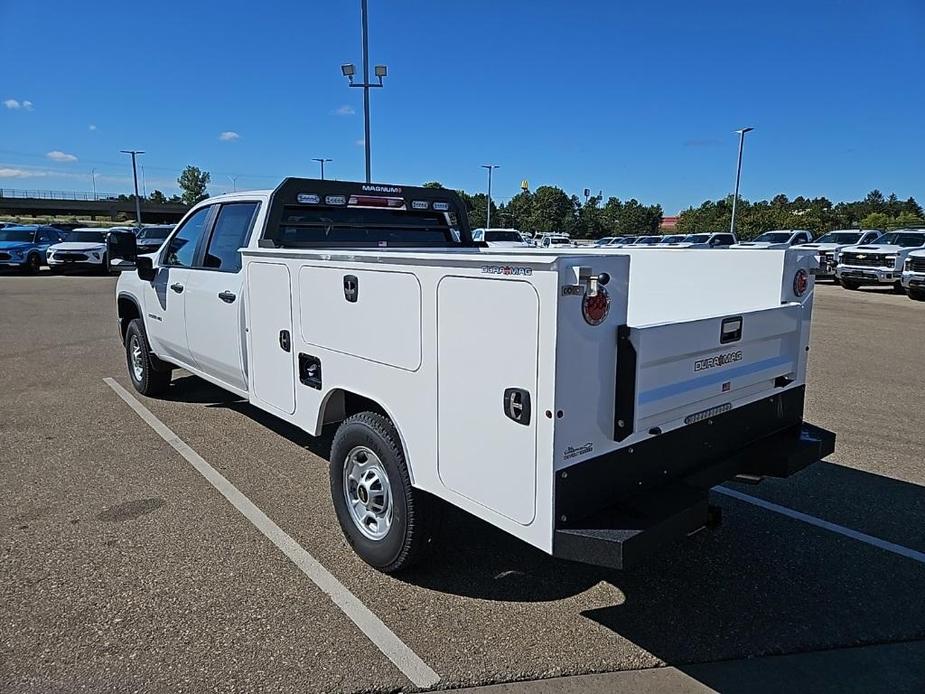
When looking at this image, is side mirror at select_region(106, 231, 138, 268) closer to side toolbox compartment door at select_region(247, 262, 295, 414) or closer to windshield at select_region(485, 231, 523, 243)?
side toolbox compartment door at select_region(247, 262, 295, 414)

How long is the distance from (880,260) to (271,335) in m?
22.3

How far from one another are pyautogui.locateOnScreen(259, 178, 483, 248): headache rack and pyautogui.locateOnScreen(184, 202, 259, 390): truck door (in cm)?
29

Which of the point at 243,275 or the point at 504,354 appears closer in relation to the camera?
the point at 504,354

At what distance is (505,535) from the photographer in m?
4.05

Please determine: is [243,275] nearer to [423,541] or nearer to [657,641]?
[423,541]

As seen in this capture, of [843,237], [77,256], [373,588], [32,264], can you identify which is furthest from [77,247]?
[843,237]

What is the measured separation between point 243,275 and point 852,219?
228 feet

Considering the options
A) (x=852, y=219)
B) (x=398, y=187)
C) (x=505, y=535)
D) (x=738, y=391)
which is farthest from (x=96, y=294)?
(x=852, y=219)

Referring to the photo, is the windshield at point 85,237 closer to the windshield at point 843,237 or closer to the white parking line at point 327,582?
the white parking line at point 327,582

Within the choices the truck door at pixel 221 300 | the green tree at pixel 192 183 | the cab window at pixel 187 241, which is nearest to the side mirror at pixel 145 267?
the cab window at pixel 187 241

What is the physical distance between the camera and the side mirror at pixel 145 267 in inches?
245

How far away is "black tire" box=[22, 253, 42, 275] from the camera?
24984mm

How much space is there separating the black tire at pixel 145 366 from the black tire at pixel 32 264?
21.7m

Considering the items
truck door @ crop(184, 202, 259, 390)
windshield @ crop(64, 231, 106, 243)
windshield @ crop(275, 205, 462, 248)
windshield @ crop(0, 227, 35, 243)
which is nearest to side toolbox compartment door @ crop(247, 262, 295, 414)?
truck door @ crop(184, 202, 259, 390)
